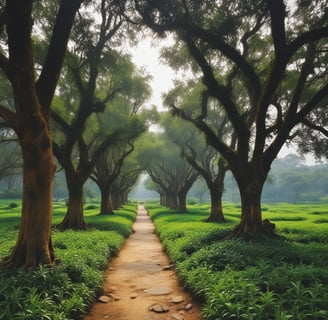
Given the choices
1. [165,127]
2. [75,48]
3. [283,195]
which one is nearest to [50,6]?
[75,48]

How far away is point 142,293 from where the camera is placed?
7.23 m

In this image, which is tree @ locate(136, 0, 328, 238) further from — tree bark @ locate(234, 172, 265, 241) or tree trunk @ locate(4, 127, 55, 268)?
tree trunk @ locate(4, 127, 55, 268)

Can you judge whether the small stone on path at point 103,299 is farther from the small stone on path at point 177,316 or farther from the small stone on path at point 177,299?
the small stone on path at point 177,316

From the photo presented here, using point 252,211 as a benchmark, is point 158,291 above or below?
below

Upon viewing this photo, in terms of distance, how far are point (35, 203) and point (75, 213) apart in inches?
404

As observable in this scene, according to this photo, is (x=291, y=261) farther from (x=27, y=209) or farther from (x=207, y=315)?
(x=27, y=209)

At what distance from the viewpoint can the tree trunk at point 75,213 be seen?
16781mm

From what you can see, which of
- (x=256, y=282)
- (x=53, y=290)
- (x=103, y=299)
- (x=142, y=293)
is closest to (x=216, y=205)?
(x=142, y=293)

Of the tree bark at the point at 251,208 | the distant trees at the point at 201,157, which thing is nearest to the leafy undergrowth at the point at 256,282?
the tree bark at the point at 251,208

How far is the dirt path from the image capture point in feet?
19.4

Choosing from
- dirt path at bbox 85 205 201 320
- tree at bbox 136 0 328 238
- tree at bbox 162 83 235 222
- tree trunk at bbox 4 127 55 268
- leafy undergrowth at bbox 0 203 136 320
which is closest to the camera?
leafy undergrowth at bbox 0 203 136 320

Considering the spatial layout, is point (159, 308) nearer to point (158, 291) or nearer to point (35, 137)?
point (158, 291)

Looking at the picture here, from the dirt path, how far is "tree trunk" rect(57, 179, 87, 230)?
6150 millimetres

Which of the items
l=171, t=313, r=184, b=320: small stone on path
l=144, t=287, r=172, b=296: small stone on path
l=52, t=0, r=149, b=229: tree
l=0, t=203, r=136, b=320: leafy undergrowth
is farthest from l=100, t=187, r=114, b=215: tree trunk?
l=171, t=313, r=184, b=320: small stone on path
